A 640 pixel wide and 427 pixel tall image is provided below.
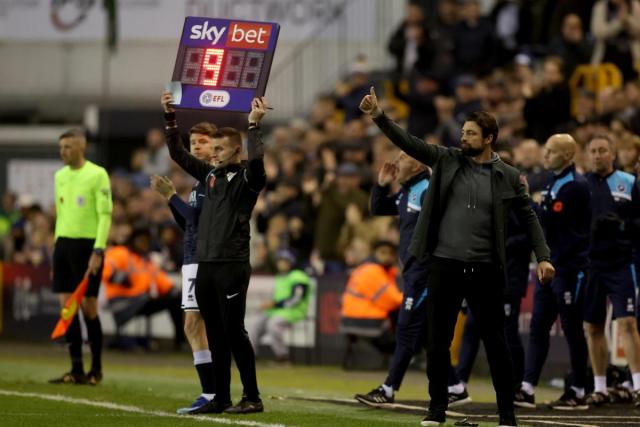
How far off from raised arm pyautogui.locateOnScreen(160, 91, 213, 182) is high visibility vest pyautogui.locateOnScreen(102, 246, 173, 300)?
9426 mm

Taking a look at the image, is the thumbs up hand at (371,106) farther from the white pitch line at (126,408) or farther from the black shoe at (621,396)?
the black shoe at (621,396)

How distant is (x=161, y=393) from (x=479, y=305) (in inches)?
184

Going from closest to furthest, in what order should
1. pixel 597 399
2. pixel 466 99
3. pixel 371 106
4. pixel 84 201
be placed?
pixel 371 106 → pixel 597 399 → pixel 84 201 → pixel 466 99

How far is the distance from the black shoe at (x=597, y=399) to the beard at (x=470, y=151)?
3.54m

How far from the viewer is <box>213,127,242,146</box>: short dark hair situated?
12.8 meters

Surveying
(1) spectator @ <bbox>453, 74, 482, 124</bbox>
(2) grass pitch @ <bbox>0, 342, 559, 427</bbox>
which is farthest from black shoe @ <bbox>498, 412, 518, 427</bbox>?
(1) spectator @ <bbox>453, 74, 482, 124</bbox>

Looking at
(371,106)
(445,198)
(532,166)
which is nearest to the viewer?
(371,106)

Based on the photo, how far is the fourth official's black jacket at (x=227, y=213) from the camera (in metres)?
12.6

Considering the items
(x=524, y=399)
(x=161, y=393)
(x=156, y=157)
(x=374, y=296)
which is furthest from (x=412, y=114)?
(x=524, y=399)

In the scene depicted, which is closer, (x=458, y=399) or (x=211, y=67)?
(x=211, y=67)

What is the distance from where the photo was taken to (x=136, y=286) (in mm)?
22781

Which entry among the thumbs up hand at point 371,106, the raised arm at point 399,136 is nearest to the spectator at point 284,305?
the raised arm at point 399,136

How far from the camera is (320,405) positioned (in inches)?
553

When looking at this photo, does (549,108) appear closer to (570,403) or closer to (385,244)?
(385,244)
